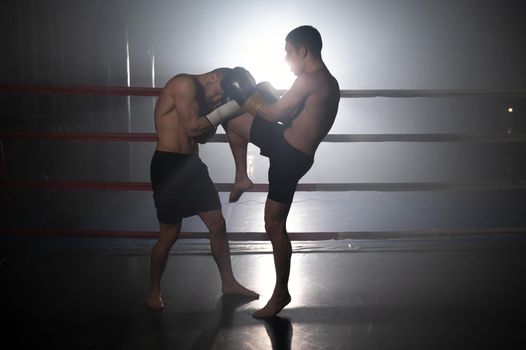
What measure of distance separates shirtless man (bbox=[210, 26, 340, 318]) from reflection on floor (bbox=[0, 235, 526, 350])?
0.26 m

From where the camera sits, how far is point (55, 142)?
598cm

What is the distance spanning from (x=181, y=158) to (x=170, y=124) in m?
0.16

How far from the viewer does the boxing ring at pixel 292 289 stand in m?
2.10

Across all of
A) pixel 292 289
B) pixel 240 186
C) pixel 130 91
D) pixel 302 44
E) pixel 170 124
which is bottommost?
pixel 292 289

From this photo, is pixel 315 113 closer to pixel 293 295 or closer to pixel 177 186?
pixel 177 186

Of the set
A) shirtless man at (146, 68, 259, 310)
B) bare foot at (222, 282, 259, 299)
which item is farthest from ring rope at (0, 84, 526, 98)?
bare foot at (222, 282, 259, 299)

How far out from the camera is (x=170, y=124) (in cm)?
237

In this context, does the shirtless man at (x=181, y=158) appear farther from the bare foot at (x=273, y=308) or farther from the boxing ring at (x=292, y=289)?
the bare foot at (x=273, y=308)

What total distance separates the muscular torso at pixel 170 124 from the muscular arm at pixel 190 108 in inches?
1.5

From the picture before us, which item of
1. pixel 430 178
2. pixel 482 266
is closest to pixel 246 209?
pixel 482 266

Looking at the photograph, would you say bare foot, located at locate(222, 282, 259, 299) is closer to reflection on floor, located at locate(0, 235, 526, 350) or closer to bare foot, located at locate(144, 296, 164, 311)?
reflection on floor, located at locate(0, 235, 526, 350)

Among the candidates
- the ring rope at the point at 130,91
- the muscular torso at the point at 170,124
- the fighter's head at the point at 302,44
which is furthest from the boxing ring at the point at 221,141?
the fighter's head at the point at 302,44

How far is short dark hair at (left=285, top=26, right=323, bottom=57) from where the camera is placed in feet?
7.05

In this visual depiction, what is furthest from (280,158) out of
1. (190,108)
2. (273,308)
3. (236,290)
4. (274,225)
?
(236,290)
